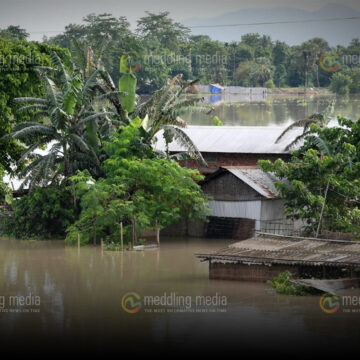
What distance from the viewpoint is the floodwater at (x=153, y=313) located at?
12.3 m

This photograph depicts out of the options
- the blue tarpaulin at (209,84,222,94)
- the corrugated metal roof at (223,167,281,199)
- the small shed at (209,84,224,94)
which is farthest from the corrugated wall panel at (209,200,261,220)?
the blue tarpaulin at (209,84,222,94)

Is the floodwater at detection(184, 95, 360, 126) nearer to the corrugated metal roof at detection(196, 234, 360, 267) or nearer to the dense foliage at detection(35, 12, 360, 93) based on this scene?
the dense foliage at detection(35, 12, 360, 93)

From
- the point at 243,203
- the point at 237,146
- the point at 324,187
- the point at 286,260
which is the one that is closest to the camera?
the point at 286,260

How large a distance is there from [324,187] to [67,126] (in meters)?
6.94

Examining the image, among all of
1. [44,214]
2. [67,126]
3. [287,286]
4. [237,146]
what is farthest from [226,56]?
[287,286]

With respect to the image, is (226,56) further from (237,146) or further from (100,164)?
(100,164)

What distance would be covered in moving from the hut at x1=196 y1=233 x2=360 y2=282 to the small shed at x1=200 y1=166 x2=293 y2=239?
425 cm

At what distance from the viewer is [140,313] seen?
1403 cm

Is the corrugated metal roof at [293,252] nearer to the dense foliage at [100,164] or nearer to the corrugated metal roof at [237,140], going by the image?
the dense foliage at [100,164]

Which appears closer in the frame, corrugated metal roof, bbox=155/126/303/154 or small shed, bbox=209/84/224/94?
corrugated metal roof, bbox=155/126/303/154

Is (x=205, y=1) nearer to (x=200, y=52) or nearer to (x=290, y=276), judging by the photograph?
(x=200, y=52)

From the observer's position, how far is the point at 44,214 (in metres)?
22.2

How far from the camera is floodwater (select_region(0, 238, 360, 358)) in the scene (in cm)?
1228

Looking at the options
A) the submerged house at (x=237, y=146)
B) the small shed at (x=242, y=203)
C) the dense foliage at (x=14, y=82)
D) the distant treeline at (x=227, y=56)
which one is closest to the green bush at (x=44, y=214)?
the dense foliage at (x=14, y=82)
